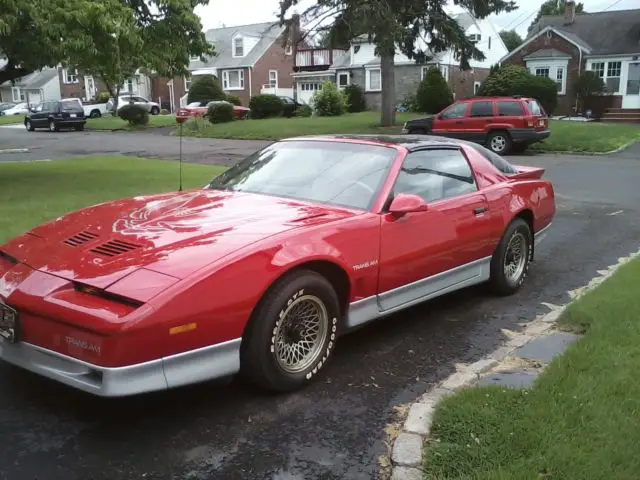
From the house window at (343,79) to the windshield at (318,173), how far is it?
42.1 metres

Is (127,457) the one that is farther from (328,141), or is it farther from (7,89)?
(7,89)

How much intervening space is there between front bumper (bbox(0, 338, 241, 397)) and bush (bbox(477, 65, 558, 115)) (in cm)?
3130

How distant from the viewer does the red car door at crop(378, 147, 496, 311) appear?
4383 millimetres

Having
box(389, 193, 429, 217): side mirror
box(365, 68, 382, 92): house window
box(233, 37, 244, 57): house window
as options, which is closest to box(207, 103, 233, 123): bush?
box(365, 68, 382, 92): house window

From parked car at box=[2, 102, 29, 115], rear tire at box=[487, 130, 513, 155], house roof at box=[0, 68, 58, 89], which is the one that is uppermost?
house roof at box=[0, 68, 58, 89]

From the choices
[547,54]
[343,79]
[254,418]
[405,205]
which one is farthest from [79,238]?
[343,79]

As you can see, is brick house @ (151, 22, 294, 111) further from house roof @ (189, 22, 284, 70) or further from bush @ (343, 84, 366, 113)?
bush @ (343, 84, 366, 113)

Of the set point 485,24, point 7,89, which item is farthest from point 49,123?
point 7,89

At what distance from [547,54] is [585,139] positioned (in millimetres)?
16704

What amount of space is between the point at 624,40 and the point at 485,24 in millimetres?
11810

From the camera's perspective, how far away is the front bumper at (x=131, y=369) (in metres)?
3.05

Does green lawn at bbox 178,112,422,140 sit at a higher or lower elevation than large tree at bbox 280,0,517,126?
lower

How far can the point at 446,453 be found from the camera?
3070mm

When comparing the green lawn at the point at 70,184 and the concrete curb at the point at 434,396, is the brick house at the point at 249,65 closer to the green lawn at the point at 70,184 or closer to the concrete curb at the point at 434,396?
the green lawn at the point at 70,184
